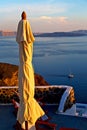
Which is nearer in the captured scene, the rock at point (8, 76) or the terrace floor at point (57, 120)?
the terrace floor at point (57, 120)

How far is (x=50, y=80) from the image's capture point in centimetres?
5400

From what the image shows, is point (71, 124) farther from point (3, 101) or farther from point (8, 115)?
point (3, 101)

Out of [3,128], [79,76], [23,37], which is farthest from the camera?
[79,76]

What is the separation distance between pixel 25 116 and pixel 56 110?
5266 millimetres

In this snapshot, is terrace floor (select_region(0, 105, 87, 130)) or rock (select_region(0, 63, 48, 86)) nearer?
terrace floor (select_region(0, 105, 87, 130))

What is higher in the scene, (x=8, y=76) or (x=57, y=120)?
(x=8, y=76)

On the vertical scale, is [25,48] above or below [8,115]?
above

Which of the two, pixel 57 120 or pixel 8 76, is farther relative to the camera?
pixel 8 76

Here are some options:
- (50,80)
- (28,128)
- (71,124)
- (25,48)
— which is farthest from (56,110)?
(50,80)

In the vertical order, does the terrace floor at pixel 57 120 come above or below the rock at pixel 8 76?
below

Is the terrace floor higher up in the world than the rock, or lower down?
lower down

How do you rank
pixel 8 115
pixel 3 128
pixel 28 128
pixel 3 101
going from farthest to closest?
pixel 3 101
pixel 8 115
pixel 3 128
pixel 28 128

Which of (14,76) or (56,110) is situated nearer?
(56,110)

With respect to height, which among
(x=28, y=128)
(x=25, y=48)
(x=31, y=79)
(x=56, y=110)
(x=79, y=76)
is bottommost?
(x=79, y=76)
